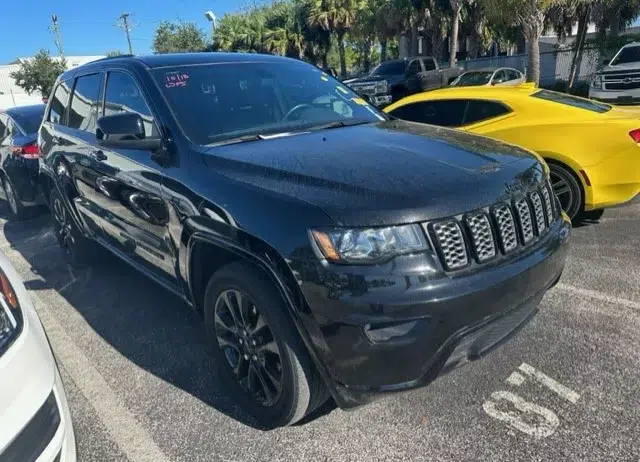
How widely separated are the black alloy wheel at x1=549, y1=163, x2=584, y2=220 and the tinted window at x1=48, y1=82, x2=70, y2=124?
15.0 feet

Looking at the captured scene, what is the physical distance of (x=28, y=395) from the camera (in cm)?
178

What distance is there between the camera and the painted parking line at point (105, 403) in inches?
100

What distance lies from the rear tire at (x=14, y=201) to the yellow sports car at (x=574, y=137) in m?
5.97

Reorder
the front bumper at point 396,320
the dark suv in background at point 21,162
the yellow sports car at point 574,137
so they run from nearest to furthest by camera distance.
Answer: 1. the front bumper at point 396,320
2. the yellow sports car at point 574,137
3. the dark suv in background at point 21,162

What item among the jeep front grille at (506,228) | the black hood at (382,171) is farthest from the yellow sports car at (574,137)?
the jeep front grille at (506,228)

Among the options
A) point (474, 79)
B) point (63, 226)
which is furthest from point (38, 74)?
point (63, 226)

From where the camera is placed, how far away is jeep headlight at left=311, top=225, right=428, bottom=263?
204 centimetres

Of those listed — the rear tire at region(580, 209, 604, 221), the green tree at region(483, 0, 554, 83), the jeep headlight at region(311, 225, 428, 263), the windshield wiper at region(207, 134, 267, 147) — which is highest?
the green tree at region(483, 0, 554, 83)

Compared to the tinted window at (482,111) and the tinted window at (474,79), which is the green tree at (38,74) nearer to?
the tinted window at (474,79)

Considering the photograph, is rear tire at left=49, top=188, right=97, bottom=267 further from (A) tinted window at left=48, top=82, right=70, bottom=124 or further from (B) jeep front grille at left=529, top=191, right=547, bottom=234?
(B) jeep front grille at left=529, top=191, right=547, bottom=234

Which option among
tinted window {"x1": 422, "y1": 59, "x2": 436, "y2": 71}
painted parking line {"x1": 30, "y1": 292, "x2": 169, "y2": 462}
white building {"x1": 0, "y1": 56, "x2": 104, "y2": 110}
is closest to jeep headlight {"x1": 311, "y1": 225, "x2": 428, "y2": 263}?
painted parking line {"x1": 30, "y1": 292, "x2": 169, "y2": 462}

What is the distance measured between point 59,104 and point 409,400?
13.6ft

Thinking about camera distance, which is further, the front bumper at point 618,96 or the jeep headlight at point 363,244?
the front bumper at point 618,96

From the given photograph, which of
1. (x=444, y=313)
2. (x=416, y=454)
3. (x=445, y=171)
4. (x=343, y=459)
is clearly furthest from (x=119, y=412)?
(x=445, y=171)
